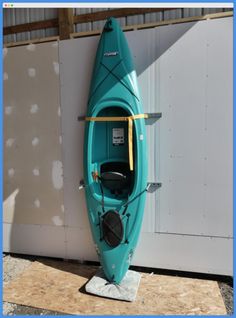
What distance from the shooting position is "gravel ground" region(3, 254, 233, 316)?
69.9 inches

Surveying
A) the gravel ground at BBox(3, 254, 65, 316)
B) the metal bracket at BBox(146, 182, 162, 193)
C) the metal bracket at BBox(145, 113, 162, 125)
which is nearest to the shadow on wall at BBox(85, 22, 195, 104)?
the metal bracket at BBox(145, 113, 162, 125)

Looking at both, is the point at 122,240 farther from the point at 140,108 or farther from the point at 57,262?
the point at 140,108

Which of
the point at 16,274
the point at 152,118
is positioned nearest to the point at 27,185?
the point at 16,274

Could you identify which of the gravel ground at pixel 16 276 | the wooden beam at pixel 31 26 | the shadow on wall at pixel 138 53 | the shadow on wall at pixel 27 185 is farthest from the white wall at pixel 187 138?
the wooden beam at pixel 31 26

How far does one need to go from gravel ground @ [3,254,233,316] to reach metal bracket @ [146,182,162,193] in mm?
953

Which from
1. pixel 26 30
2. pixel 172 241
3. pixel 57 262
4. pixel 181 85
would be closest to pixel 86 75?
pixel 181 85

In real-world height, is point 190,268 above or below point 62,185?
below

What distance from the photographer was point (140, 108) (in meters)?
1.96

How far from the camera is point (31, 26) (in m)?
2.86

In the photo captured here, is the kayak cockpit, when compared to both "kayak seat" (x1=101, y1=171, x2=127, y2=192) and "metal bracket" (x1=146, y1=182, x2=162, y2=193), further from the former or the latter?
"metal bracket" (x1=146, y1=182, x2=162, y2=193)

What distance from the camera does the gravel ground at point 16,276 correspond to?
177cm

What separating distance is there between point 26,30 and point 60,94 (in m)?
1.25

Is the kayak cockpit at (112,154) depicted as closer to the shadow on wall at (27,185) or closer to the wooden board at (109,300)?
the shadow on wall at (27,185)

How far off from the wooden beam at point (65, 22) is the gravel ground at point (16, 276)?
2478 millimetres
